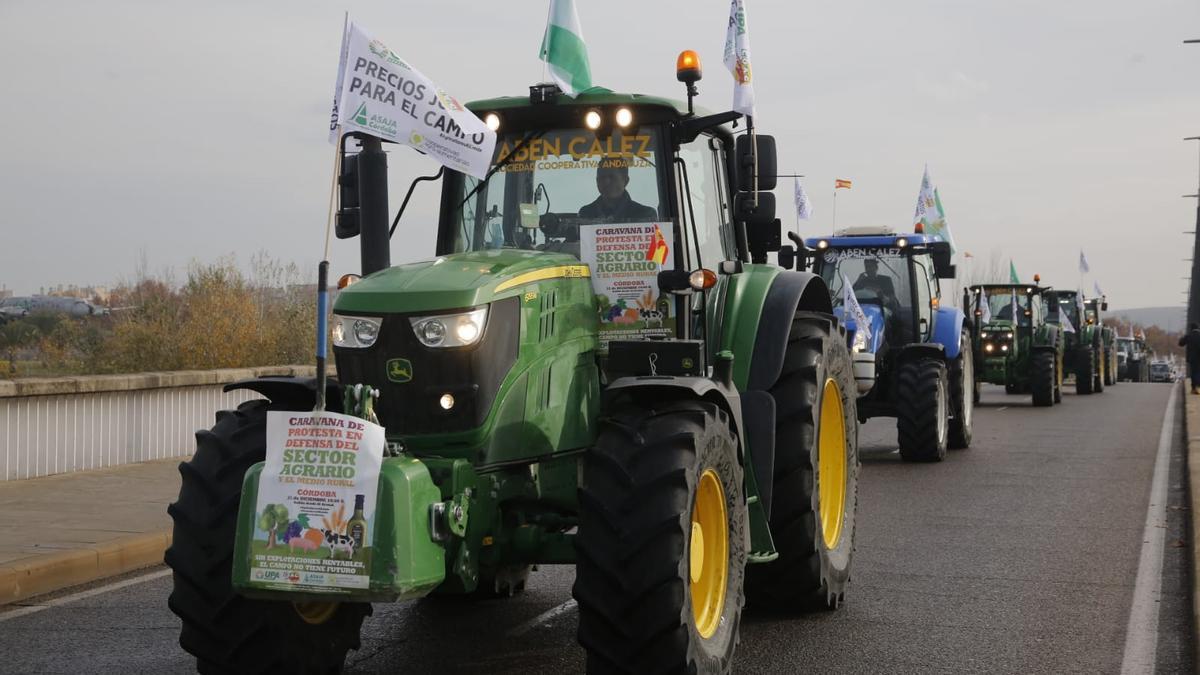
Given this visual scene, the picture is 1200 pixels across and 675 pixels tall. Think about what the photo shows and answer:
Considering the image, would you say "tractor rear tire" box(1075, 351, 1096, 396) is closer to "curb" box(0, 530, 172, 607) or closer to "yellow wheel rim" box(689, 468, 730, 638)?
"curb" box(0, 530, 172, 607)

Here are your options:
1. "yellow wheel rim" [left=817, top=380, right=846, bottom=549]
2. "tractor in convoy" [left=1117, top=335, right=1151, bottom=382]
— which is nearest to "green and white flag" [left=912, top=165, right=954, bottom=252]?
"yellow wheel rim" [left=817, top=380, right=846, bottom=549]

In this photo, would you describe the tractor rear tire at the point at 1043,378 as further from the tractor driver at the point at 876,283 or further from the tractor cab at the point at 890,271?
the tractor driver at the point at 876,283

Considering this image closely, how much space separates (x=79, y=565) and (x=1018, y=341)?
2423 cm

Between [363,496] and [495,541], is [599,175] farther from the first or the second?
[363,496]

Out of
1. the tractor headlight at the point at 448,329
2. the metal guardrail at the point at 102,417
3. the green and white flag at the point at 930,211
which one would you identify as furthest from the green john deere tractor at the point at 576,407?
the green and white flag at the point at 930,211

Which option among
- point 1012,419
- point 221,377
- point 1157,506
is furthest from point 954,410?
point 221,377

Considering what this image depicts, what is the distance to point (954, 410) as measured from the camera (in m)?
18.2

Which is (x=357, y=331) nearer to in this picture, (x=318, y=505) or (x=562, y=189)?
(x=318, y=505)

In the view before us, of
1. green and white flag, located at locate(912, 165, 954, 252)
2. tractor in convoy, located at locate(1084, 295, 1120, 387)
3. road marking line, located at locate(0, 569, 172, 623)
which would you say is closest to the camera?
road marking line, located at locate(0, 569, 172, 623)

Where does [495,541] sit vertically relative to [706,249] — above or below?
below

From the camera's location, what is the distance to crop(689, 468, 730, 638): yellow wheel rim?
20.7 ft

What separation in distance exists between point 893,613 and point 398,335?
139 inches

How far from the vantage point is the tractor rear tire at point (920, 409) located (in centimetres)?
1638

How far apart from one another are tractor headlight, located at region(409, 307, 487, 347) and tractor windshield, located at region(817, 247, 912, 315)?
12315 millimetres
